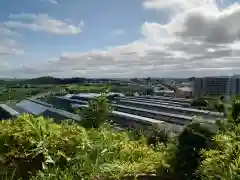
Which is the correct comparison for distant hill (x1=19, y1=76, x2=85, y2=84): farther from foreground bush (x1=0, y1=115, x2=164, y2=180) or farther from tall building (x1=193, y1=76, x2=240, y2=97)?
foreground bush (x1=0, y1=115, x2=164, y2=180)

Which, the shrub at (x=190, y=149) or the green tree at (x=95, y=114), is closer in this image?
the shrub at (x=190, y=149)

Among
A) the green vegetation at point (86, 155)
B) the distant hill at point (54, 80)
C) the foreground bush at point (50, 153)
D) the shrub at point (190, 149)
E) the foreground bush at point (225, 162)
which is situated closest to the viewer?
the foreground bush at point (225, 162)

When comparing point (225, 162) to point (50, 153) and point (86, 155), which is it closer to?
point (86, 155)

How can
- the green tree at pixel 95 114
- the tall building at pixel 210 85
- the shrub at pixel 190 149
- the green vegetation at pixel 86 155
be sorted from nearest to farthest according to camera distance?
the green vegetation at pixel 86 155
the shrub at pixel 190 149
the green tree at pixel 95 114
the tall building at pixel 210 85

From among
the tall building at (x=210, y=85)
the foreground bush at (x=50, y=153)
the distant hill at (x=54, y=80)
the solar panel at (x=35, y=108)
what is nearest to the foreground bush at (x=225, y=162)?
the foreground bush at (x=50, y=153)

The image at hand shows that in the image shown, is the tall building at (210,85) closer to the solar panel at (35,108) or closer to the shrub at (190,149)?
the solar panel at (35,108)

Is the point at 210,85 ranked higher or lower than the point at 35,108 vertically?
higher

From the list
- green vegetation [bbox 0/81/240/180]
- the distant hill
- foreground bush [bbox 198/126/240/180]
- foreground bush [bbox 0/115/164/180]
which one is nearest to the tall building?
the distant hill

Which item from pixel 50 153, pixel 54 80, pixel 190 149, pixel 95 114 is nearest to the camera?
pixel 50 153

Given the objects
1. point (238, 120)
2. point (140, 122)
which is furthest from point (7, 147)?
point (140, 122)

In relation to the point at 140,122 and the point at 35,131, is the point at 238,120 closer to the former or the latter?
the point at 35,131

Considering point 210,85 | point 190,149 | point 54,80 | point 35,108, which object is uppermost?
point 190,149

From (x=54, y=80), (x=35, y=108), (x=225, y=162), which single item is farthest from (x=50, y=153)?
(x=54, y=80)
